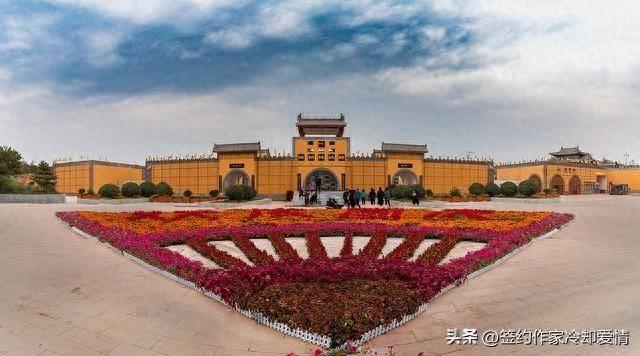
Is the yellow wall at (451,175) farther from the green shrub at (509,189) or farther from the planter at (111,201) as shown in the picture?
the planter at (111,201)

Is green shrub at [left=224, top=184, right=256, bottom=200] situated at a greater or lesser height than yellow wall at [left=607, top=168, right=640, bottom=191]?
lesser

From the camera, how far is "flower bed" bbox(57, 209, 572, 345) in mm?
5387

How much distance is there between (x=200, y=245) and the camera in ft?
35.0

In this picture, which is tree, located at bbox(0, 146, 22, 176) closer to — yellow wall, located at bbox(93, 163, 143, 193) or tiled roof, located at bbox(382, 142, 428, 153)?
yellow wall, located at bbox(93, 163, 143, 193)

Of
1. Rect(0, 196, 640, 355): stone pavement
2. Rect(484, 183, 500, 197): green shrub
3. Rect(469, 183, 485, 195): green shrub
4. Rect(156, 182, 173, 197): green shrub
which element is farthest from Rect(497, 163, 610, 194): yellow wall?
Rect(0, 196, 640, 355): stone pavement

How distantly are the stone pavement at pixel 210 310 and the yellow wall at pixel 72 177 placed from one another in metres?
37.3

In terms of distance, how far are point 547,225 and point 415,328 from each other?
11549 millimetres

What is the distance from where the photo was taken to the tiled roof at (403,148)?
141 feet

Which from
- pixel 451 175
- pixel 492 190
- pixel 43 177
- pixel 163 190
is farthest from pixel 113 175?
pixel 492 190

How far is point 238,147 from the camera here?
4262 centimetres

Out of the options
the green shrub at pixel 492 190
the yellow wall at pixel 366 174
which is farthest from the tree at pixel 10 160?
the green shrub at pixel 492 190

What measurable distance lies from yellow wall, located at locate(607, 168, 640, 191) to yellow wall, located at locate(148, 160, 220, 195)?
60218mm

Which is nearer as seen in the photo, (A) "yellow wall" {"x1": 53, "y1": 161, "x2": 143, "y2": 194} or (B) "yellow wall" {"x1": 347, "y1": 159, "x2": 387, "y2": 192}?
(B) "yellow wall" {"x1": 347, "y1": 159, "x2": 387, "y2": 192}

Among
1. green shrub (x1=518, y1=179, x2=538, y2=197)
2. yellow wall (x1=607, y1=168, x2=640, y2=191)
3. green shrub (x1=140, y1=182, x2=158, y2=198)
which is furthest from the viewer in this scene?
yellow wall (x1=607, y1=168, x2=640, y2=191)
